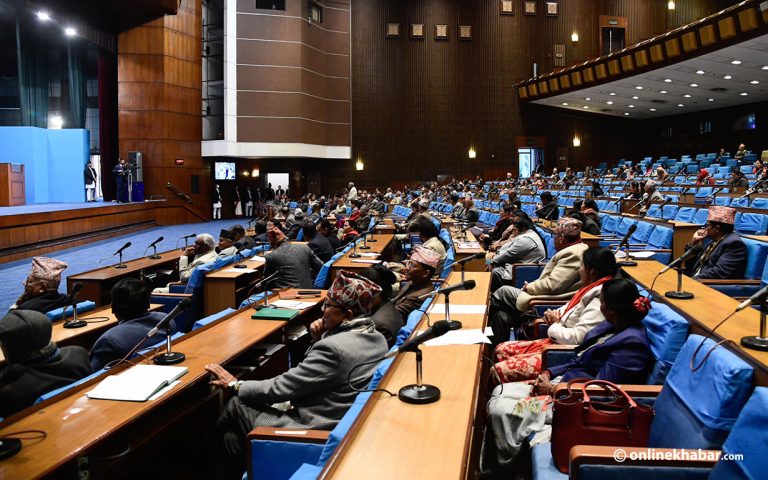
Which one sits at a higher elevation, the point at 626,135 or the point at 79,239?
the point at 626,135

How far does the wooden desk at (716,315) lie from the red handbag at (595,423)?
43 cm

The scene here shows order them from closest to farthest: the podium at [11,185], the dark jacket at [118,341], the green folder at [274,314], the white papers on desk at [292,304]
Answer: the dark jacket at [118,341]
the green folder at [274,314]
the white papers on desk at [292,304]
the podium at [11,185]

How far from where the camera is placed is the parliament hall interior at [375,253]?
86.5 inches

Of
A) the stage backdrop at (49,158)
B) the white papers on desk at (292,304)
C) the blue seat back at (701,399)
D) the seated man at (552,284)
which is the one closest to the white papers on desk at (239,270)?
the white papers on desk at (292,304)

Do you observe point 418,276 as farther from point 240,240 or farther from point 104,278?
point 240,240

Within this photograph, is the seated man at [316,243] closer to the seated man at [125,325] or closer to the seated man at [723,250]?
the seated man at [125,325]

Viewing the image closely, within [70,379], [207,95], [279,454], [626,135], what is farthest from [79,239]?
[626,135]

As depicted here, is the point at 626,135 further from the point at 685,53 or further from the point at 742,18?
the point at 742,18

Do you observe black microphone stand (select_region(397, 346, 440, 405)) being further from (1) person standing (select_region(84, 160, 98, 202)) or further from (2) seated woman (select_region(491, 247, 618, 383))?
(1) person standing (select_region(84, 160, 98, 202))

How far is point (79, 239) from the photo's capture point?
13148 mm

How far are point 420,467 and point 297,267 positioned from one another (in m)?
3.91

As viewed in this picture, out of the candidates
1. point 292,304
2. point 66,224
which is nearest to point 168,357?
point 292,304

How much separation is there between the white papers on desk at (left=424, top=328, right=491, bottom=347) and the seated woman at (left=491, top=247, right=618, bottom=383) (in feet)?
0.89

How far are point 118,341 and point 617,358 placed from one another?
2.58 m
